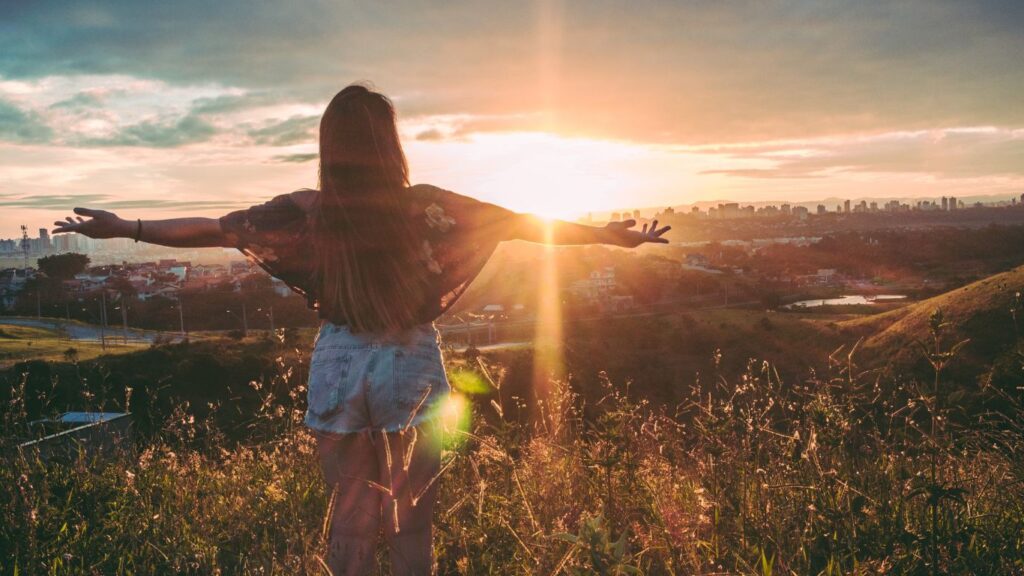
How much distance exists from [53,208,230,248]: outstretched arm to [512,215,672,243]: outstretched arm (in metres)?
1.15

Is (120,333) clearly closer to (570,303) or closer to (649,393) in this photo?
(649,393)

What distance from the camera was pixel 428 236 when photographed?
230 cm

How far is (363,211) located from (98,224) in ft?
3.70

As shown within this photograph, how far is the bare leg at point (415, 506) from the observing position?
202 centimetres

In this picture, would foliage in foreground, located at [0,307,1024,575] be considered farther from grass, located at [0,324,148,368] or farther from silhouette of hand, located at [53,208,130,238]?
grass, located at [0,324,148,368]

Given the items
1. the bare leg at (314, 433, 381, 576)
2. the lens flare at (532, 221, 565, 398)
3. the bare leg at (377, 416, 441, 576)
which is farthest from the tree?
the bare leg at (377, 416, 441, 576)

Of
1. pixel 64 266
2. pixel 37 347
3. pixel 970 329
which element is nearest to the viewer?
pixel 37 347

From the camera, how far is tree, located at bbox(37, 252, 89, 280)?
197 feet

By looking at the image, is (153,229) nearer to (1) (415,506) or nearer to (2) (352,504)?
(2) (352,504)

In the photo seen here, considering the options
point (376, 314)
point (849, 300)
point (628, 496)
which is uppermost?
point (376, 314)

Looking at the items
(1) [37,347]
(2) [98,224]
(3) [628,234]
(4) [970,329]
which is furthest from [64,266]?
(4) [970,329]

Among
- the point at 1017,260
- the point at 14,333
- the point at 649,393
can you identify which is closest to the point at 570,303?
the point at 649,393

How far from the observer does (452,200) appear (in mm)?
2334

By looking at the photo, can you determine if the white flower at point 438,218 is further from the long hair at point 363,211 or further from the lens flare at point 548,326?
the lens flare at point 548,326
